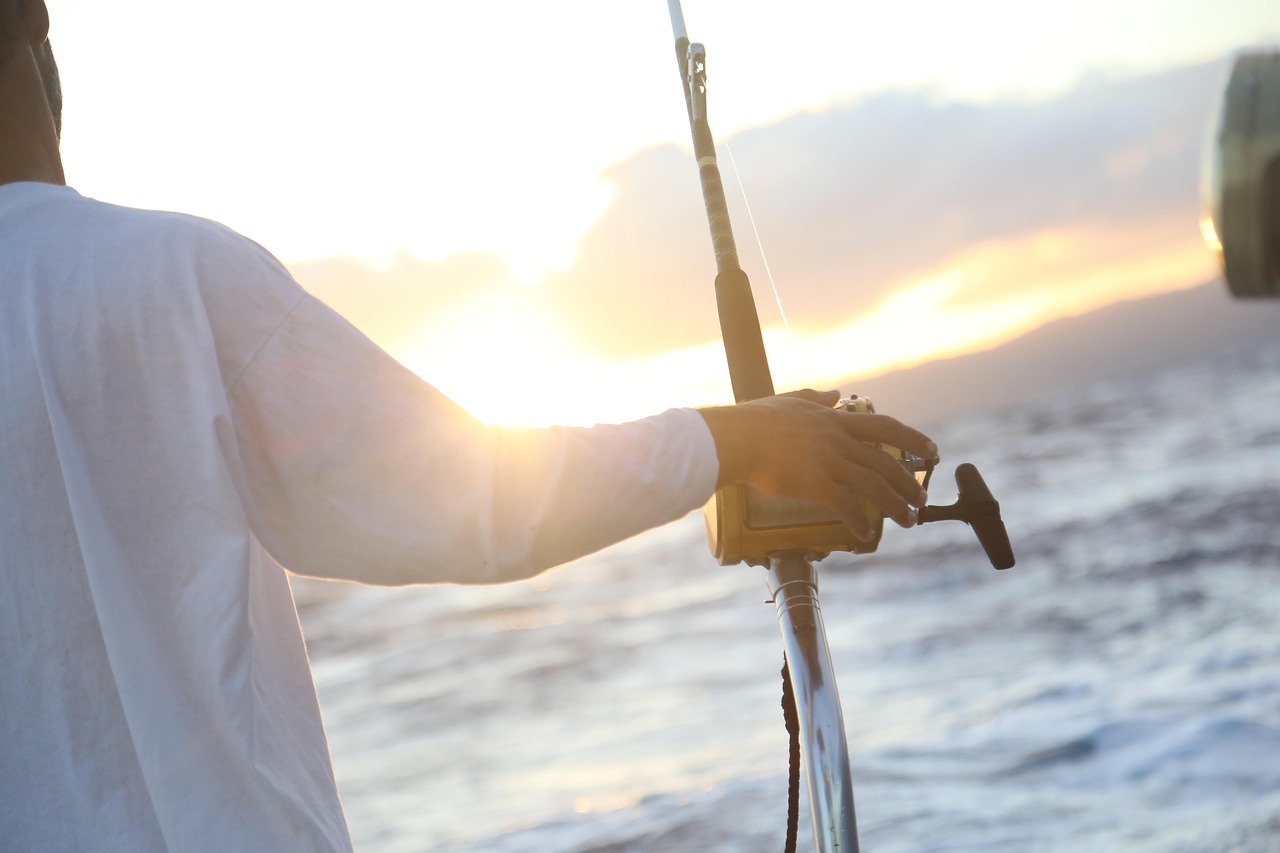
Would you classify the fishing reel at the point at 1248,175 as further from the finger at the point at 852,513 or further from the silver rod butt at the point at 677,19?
the silver rod butt at the point at 677,19

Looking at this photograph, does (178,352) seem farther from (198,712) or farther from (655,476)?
(655,476)

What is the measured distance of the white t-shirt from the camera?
913mm

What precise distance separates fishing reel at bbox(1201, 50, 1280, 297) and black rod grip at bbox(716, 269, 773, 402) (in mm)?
886

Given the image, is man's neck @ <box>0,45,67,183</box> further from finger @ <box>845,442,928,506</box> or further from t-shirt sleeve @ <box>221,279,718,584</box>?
finger @ <box>845,442,928,506</box>

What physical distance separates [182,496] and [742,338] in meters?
0.72

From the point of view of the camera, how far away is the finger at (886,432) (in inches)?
41.9

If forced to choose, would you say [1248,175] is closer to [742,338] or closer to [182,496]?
[182,496]

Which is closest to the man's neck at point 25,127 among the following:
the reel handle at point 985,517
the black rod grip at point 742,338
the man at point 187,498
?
the man at point 187,498

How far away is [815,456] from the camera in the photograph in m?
1.04

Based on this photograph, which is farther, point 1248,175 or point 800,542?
point 800,542

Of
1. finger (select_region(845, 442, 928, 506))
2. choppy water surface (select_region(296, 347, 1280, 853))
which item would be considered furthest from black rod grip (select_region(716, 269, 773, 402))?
choppy water surface (select_region(296, 347, 1280, 853))

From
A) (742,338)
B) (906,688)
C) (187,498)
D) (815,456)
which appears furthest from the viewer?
(906,688)

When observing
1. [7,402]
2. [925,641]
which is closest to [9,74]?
[7,402]

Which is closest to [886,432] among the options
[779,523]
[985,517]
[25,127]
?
[779,523]
